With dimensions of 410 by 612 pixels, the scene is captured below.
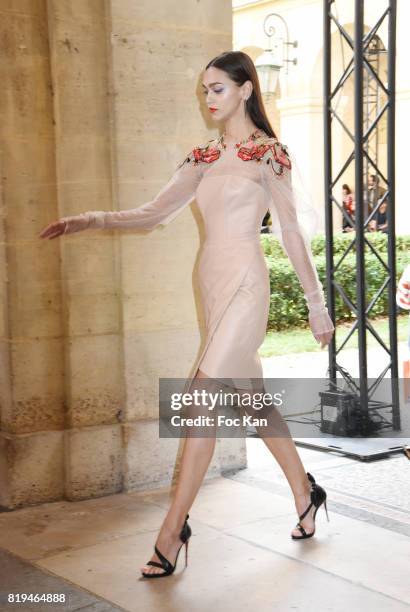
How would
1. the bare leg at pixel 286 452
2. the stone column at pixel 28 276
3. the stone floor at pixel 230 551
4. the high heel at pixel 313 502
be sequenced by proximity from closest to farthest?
the stone floor at pixel 230 551 < the bare leg at pixel 286 452 < the high heel at pixel 313 502 < the stone column at pixel 28 276

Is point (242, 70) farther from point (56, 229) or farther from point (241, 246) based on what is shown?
point (56, 229)

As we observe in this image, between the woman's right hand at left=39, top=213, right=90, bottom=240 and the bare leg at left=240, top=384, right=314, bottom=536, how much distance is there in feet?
3.65

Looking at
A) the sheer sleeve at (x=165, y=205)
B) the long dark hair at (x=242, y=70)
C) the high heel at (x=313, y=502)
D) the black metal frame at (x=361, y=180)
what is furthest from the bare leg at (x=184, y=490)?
the black metal frame at (x=361, y=180)

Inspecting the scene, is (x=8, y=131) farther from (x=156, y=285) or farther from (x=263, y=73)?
(x=263, y=73)

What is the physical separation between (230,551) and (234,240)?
1.39 metres

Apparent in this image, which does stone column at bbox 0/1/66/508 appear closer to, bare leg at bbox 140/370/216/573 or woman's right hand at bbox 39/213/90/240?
woman's right hand at bbox 39/213/90/240

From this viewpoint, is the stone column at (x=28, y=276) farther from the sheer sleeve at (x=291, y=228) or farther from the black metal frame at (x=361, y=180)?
the black metal frame at (x=361, y=180)

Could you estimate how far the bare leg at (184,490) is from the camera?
3850 millimetres

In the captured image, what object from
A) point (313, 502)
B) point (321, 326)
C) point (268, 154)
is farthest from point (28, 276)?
point (313, 502)

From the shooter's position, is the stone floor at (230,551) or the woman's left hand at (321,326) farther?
the woman's left hand at (321,326)

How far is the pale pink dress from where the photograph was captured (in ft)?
12.9

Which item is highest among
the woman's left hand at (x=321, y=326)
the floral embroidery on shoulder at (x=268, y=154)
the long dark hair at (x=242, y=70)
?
the long dark hair at (x=242, y=70)

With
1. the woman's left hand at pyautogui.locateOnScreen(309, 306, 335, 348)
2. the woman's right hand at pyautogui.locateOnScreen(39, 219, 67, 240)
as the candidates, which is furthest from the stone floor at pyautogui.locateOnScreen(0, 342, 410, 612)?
the woman's right hand at pyautogui.locateOnScreen(39, 219, 67, 240)

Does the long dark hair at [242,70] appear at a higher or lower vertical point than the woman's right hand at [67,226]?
higher
